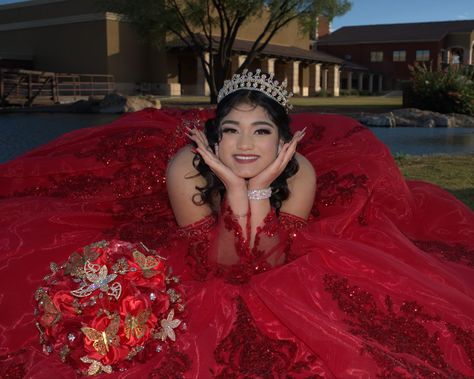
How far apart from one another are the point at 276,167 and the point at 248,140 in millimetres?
204

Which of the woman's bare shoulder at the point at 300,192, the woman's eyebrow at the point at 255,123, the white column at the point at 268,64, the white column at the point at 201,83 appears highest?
the white column at the point at 268,64

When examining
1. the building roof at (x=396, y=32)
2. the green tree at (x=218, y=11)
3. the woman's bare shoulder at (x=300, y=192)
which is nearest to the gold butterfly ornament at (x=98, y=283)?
the woman's bare shoulder at (x=300, y=192)

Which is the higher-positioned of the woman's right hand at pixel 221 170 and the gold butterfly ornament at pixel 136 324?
the woman's right hand at pixel 221 170

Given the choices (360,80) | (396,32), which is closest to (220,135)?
(360,80)

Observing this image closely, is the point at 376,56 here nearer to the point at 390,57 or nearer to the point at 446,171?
the point at 390,57

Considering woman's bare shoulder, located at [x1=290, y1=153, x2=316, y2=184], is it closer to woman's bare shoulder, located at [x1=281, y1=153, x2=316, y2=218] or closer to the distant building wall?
woman's bare shoulder, located at [x1=281, y1=153, x2=316, y2=218]

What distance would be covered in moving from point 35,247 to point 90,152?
1.04m

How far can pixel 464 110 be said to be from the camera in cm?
1967

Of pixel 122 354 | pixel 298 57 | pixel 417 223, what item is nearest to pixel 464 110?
pixel 417 223

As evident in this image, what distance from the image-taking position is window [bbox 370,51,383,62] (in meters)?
56.2

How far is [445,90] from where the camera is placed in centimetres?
1992

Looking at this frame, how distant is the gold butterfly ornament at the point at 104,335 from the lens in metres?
2.00

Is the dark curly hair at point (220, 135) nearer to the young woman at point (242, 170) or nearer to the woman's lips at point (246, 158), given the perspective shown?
the young woman at point (242, 170)

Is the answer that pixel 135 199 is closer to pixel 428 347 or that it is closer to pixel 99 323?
pixel 99 323
